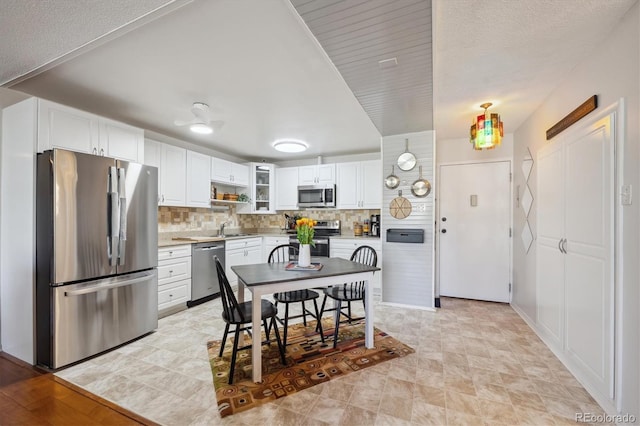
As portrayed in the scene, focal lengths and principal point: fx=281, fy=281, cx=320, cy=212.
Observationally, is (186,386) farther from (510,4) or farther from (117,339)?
(510,4)

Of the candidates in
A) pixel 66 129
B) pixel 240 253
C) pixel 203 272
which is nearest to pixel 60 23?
pixel 66 129

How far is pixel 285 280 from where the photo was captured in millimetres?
2223

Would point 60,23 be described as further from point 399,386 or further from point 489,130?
point 489,130

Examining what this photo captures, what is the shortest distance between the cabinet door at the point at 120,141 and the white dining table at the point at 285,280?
1795 millimetres

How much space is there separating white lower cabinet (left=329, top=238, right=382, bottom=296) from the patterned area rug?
1296 mm

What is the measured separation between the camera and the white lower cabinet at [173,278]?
3479 mm

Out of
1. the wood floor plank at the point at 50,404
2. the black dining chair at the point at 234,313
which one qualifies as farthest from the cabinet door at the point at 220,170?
the wood floor plank at the point at 50,404

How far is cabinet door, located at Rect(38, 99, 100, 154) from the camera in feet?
7.90

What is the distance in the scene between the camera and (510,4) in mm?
1552

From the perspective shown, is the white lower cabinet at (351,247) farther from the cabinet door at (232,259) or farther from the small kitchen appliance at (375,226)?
the cabinet door at (232,259)

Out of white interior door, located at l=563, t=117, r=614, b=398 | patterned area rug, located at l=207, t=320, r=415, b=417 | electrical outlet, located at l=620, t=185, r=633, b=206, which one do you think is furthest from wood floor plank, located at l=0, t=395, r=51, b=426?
electrical outlet, located at l=620, t=185, r=633, b=206

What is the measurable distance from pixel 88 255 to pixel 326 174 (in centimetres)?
365

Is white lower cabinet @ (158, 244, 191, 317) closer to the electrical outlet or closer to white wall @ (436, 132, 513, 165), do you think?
white wall @ (436, 132, 513, 165)

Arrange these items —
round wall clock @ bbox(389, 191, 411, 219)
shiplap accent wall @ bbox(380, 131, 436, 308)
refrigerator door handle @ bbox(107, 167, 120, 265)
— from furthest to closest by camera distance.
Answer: round wall clock @ bbox(389, 191, 411, 219)
shiplap accent wall @ bbox(380, 131, 436, 308)
refrigerator door handle @ bbox(107, 167, 120, 265)
